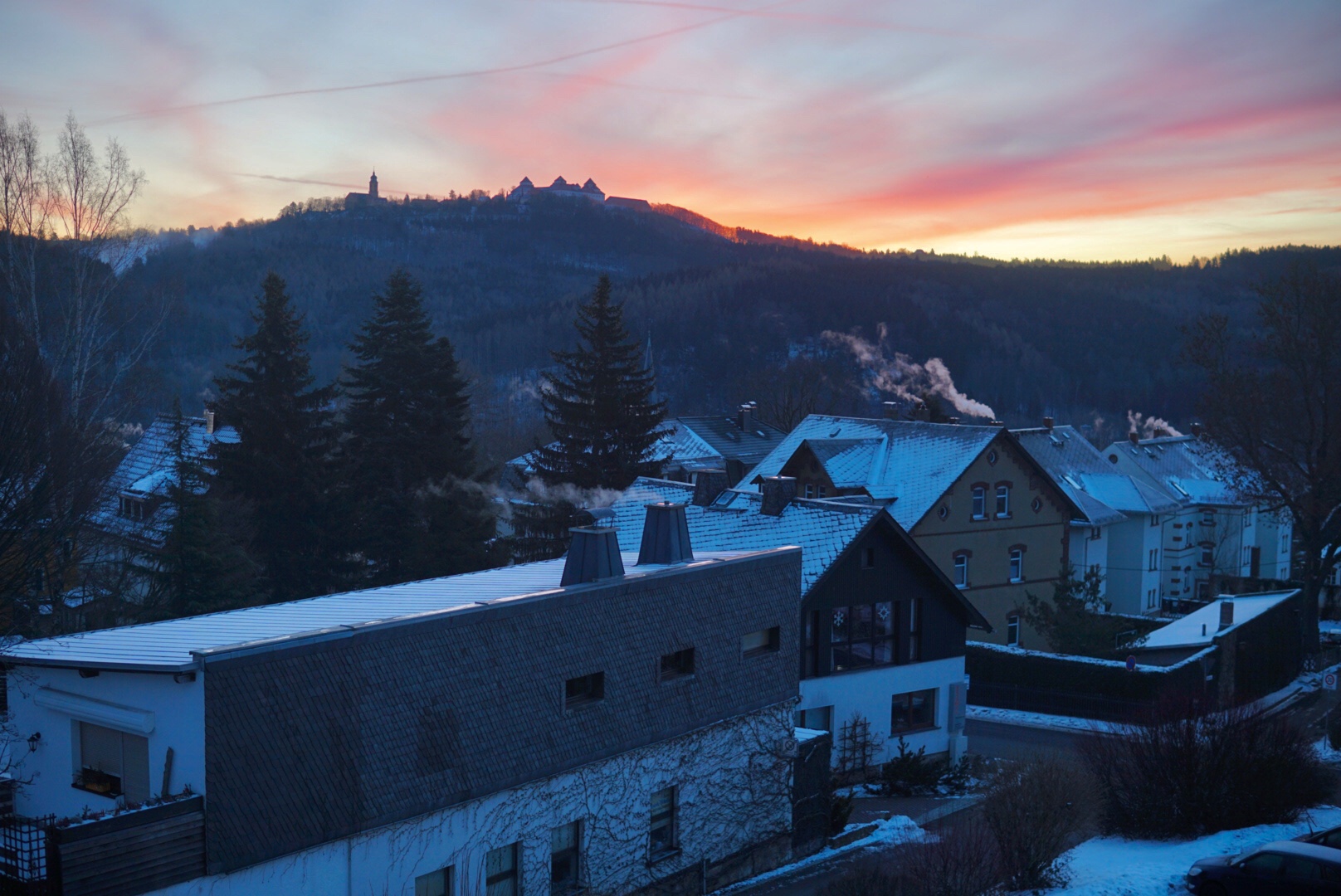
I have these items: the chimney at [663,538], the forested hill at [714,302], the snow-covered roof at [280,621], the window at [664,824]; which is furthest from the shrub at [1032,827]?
the forested hill at [714,302]

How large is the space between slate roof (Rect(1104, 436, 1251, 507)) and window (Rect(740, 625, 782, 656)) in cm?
4217

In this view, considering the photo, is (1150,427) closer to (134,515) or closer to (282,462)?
(282,462)

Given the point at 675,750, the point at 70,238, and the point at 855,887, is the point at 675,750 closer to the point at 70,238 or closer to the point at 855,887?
the point at 855,887

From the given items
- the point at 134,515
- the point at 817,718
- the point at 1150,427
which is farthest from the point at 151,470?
the point at 1150,427

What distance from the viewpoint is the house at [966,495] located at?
4203 centimetres

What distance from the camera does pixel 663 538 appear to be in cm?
2178

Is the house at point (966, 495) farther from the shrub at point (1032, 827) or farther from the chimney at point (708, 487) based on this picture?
the shrub at point (1032, 827)

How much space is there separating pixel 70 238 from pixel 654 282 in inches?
4765

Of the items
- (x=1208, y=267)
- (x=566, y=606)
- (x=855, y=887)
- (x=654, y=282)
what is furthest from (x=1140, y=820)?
(x=1208, y=267)

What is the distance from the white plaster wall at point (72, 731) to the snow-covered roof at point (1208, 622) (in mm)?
32003

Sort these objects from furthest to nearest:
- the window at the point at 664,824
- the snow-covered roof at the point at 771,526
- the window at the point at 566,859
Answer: the snow-covered roof at the point at 771,526 → the window at the point at 664,824 → the window at the point at 566,859

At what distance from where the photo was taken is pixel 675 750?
1973 cm

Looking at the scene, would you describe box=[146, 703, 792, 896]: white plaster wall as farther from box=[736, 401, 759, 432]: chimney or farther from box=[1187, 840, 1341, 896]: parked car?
box=[736, 401, 759, 432]: chimney

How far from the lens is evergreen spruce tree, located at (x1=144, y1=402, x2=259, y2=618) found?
3047 cm
